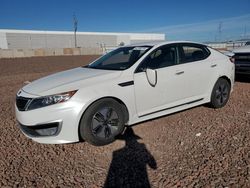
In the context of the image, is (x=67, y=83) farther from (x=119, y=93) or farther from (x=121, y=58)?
(x=121, y=58)

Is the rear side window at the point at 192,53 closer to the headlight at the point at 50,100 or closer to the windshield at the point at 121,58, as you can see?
the windshield at the point at 121,58

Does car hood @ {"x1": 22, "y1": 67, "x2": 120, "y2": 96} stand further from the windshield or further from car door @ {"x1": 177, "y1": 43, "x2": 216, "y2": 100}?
car door @ {"x1": 177, "y1": 43, "x2": 216, "y2": 100}

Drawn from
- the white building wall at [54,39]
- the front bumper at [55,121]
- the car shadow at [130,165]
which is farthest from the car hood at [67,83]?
the white building wall at [54,39]

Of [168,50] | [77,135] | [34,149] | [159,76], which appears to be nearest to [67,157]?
[77,135]

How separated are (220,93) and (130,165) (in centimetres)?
301

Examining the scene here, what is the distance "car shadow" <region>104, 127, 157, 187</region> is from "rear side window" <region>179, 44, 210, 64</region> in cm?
184

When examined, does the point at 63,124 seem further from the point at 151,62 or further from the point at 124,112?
the point at 151,62

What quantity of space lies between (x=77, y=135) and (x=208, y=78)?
2923mm

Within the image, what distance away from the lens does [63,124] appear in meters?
3.22

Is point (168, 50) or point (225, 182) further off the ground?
point (168, 50)

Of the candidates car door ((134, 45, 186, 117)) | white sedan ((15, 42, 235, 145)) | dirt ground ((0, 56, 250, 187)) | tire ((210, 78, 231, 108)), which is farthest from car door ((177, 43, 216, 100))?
dirt ground ((0, 56, 250, 187))

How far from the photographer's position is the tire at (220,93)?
494 centimetres

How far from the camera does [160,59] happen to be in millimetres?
4195

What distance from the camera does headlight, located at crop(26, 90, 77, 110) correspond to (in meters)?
3.24
